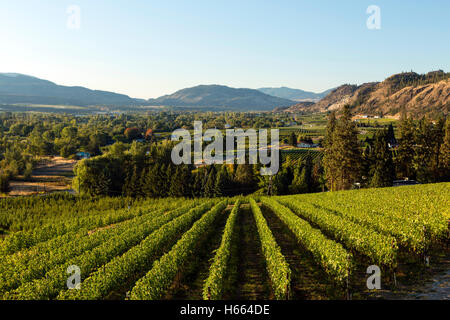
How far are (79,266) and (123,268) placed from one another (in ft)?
10.5

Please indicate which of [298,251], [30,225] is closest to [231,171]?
[30,225]

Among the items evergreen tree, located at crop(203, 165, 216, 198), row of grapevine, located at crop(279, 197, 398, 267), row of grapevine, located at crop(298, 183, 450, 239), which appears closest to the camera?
row of grapevine, located at crop(279, 197, 398, 267)

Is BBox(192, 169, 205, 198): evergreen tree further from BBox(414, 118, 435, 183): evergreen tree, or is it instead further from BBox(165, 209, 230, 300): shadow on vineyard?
BBox(414, 118, 435, 183): evergreen tree

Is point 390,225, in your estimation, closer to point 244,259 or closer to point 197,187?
point 244,259

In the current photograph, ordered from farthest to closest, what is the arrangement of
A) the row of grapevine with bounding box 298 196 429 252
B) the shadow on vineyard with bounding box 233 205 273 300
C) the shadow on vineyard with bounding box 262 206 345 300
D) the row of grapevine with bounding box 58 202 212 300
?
the row of grapevine with bounding box 298 196 429 252, the shadow on vineyard with bounding box 233 205 273 300, the shadow on vineyard with bounding box 262 206 345 300, the row of grapevine with bounding box 58 202 212 300

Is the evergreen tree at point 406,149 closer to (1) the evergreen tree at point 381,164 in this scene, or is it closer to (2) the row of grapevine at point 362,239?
(1) the evergreen tree at point 381,164

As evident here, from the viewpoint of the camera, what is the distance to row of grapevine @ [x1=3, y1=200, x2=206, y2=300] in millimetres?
14399

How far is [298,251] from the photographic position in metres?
21.3

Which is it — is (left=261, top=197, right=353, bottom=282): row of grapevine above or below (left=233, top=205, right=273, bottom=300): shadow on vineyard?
above

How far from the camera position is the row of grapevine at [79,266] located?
47.2 feet

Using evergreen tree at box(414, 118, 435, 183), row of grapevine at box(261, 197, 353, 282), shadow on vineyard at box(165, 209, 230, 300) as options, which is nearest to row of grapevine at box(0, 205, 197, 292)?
shadow on vineyard at box(165, 209, 230, 300)

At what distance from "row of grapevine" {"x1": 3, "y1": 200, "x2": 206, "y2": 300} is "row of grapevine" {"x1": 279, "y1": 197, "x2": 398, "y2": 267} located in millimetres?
16249
